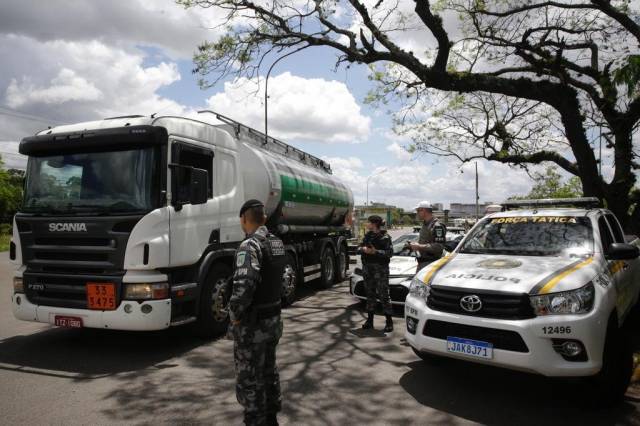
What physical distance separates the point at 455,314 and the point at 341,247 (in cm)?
843

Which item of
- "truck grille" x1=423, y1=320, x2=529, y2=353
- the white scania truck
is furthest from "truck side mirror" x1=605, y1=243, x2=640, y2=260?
the white scania truck

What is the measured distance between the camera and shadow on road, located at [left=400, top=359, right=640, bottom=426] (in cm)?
385

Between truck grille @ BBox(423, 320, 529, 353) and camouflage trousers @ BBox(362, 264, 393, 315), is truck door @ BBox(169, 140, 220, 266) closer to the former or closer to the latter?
camouflage trousers @ BBox(362, 264, 393, 315)

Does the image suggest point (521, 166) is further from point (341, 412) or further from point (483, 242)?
point (341, 412)

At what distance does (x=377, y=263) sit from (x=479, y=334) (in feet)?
9.44

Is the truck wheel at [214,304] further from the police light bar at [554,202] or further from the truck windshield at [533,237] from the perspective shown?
the police light bar at [554,202]

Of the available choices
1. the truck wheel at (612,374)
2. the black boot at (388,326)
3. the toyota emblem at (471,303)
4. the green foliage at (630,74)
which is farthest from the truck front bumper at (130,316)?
the green foliage at (630,74)

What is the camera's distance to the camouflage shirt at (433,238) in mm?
6449

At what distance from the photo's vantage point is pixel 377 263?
6781 mm

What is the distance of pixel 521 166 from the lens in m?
14.9

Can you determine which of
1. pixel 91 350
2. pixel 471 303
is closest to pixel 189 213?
pixel 91 350

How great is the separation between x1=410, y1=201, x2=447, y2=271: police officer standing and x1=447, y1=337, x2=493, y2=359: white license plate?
2445 mm

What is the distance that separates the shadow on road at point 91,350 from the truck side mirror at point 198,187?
1998 millimetres

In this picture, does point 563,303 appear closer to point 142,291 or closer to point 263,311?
point 263,311
